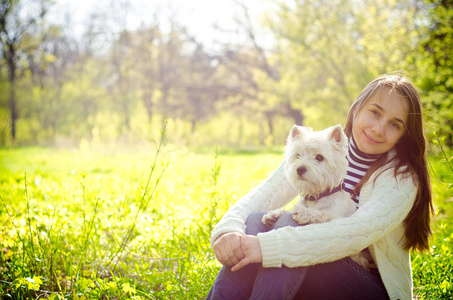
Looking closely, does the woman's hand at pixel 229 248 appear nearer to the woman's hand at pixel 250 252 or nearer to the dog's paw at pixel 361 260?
the woman's hand at pixel 250 252

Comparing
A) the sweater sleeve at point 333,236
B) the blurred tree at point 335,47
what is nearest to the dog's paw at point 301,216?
the sweater sleeve at point 333,236

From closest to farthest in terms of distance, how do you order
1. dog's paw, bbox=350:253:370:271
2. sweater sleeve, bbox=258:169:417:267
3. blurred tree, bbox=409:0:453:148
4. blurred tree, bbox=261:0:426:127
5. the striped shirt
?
sweater sleeve, bbox=258:169:417:267 → dog's paw, bbox=350:253:370:271 → the striped shirt → blurred tree, bbox=409:0:453:148 → blurred tree, bbox=261:0:426:127

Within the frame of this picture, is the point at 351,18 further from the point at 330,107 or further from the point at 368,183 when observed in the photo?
the point at 368,183

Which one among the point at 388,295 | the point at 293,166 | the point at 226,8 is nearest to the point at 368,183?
the point at 293,166

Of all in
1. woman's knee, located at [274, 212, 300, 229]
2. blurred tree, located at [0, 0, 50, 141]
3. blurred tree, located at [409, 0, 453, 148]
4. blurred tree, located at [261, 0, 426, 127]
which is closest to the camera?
woman's knee, located at [274, 212, 300, 229]

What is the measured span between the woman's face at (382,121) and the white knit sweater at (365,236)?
27 centimetres

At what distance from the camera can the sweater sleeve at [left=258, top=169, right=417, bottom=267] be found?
6.16 ft

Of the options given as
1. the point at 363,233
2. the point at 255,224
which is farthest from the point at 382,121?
the point at 255,224

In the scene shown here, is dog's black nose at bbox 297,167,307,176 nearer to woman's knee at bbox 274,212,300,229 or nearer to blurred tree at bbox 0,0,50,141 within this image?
woman's knee at bbox 274,212,300,229

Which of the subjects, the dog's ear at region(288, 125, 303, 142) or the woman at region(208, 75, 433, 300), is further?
the dog's ear at region(288, 125, 303, 142)

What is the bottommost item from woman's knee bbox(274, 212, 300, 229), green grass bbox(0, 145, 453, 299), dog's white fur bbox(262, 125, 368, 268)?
green grass bbox(0, 145, 453, 299)

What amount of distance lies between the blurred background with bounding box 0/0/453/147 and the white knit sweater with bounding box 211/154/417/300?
11.0 m

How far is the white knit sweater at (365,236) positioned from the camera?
1885 millimetres

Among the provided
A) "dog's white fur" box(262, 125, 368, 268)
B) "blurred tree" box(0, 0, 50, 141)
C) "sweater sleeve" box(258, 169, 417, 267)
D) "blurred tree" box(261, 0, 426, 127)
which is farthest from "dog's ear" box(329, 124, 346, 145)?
"blurred tree" box(0, 0, 50, 141)
